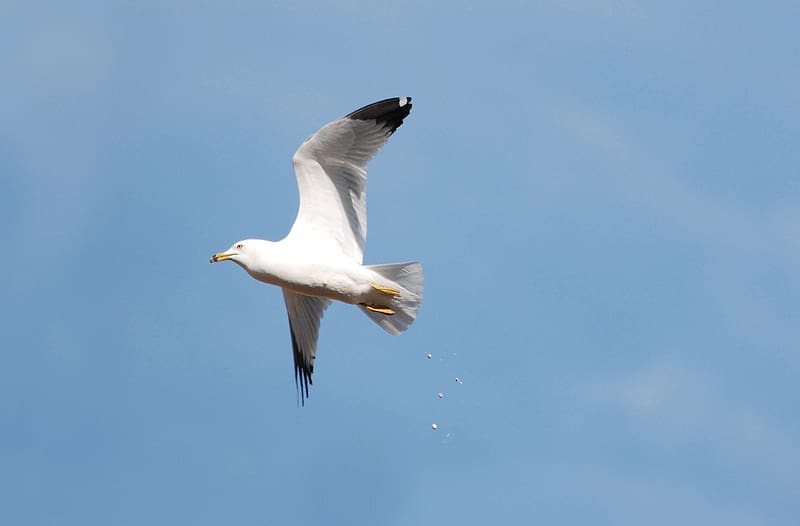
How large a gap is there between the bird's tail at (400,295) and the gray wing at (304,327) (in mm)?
1336

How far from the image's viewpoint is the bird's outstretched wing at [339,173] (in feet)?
48.3

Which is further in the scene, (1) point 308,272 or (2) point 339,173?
(2) point 339,173

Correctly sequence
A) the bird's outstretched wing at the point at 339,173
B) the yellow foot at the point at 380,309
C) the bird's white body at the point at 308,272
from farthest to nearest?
the yellow foot at the point at 380,309
the bird's outstretched wing at the point at 339,173
the bird's white body at the point at 308,272

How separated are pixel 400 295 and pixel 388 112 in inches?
71.0

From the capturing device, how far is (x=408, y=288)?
→ 14.9 metres

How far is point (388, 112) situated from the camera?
14805 mm

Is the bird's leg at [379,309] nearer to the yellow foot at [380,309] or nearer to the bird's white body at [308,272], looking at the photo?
the yellow foot at [380,309]

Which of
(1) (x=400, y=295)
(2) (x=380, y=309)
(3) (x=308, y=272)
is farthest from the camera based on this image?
(2) (x=380, y=309)

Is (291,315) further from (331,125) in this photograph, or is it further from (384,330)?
(331,125)

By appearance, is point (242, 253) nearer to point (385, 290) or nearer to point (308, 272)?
point (308, 272)

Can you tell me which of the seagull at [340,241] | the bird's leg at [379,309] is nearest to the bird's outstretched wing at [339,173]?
the seagull at [340,241]

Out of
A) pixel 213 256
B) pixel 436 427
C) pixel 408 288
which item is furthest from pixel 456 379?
pixel 213 256

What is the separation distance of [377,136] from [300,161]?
31.5 inches

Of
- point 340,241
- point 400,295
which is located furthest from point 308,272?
point 400,295
